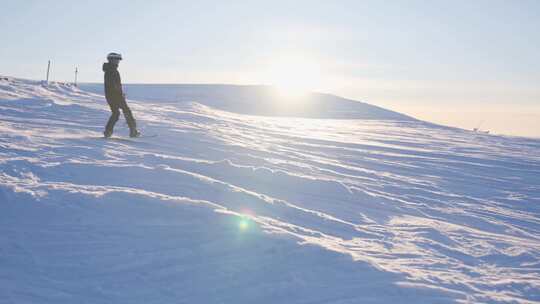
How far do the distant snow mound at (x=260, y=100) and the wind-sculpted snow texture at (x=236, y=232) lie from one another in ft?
102

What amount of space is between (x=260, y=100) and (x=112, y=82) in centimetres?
4052

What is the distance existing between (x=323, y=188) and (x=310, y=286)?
4.67m

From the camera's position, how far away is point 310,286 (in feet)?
16.8

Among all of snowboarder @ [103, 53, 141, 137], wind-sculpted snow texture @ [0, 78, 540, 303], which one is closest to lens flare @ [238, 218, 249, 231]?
wind-sculpted snow texture @ [0, 78, 540, 303]

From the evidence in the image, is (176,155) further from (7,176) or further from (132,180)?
(7,176)

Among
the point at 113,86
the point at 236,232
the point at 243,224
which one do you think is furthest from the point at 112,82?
the point at 236,232

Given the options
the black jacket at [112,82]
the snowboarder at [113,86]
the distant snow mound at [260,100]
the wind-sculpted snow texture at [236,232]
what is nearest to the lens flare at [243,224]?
the wind-sculpted snow texture at [236,232]

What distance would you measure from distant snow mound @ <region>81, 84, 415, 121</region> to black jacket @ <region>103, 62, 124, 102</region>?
93.7 ft

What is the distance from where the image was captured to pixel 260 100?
171 ft

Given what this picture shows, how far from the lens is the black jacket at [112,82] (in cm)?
1193

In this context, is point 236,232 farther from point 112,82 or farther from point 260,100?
point 260,100

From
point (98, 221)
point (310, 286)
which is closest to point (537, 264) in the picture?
point (310, 286)

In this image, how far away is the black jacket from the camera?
39.1ft

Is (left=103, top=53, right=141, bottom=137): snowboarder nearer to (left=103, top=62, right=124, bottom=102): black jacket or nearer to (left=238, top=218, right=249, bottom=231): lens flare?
(left=103, top=62, right=124, bottom=102): black jacket
